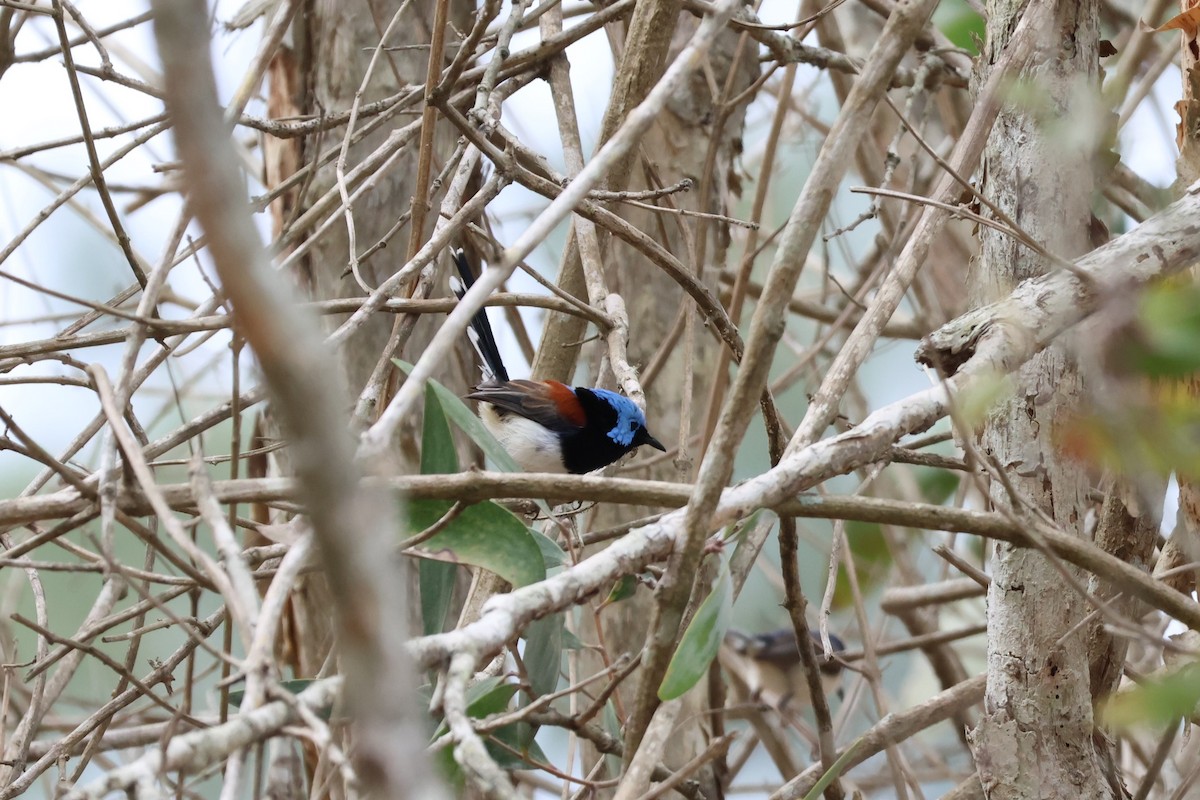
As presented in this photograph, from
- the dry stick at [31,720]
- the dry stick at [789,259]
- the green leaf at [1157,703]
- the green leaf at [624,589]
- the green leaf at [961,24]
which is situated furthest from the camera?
the green leaf at [961,24]

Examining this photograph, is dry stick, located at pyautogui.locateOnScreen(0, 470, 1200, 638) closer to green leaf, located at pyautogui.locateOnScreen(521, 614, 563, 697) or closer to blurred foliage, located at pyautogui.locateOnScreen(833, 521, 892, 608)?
green leaf, located at pyautogui.locateOnScreen(521, 614, 563, 697)

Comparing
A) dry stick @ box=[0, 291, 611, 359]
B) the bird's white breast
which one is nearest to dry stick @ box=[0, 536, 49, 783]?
dry stick @ box=[0, 291, 611, 359]

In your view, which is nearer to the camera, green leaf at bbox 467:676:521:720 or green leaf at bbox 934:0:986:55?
green leaf at bbox 467:676:521:720

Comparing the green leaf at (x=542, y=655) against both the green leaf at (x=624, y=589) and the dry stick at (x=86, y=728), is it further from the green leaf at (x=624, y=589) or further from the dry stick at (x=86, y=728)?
the dry stick at (x=86, y=728)

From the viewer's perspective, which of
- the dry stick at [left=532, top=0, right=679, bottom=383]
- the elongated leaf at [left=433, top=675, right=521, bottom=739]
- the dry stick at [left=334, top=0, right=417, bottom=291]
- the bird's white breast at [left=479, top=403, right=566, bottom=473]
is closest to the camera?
the elongated leaf at [left=433, top=675, right=521, bottom=739]

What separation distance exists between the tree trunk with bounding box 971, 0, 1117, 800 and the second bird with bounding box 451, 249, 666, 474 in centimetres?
146

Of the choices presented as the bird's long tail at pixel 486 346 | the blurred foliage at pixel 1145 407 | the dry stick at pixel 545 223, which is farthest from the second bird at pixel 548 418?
the blurred foliage at pixel 1145 407

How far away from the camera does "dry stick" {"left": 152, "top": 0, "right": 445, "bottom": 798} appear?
466 millimetres

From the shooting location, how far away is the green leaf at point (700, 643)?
1.28 meters

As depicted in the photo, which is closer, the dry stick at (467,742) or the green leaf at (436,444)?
the dry stick at (467,742)

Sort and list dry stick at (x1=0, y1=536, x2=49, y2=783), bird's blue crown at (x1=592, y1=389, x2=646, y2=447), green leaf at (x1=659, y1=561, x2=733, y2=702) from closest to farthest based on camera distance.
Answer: green leaf at (x1=659, y1=561, x2=733, y2=702) < dry stick at (x1=0, y1=536, x2=49, y2=783) < bird's blue crown at (x1=592, y1=389, x2=646, y2=447)

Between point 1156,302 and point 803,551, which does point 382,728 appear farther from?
point 803,551

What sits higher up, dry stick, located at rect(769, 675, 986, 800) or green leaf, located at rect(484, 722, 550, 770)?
green leaf, located at rect(484, 722, 550, 770)

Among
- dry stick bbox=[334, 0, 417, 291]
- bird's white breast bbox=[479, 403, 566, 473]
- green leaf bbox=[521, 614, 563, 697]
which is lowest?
green leaf bbox=[521, 614, 563, 697]
